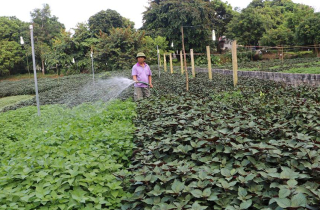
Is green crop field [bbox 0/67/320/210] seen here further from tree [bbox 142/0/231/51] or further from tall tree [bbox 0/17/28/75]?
tall tree [bbox 0/17/28/75]

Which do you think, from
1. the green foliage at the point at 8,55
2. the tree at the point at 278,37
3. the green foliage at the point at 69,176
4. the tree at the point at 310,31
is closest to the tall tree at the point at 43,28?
the green foliage at the point at 8,55

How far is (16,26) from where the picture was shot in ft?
144

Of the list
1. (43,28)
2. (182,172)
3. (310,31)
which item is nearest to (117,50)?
(310,31)

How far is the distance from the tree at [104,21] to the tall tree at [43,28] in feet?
33.9

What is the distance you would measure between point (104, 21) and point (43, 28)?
17371 mm

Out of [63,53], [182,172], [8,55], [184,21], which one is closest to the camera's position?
[182,172]

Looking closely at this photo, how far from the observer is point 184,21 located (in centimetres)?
3206

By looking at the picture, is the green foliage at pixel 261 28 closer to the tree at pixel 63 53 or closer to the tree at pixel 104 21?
the tree at pixel 104 21

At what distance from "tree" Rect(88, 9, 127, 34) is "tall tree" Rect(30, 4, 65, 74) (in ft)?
33.9

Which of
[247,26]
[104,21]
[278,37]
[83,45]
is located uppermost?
[104,21]

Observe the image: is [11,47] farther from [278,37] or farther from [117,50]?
[278,37]

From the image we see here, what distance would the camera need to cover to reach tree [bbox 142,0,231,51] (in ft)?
105

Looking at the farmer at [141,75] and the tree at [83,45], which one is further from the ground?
the tree at [83,45]

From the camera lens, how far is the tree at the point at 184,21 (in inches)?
1257
